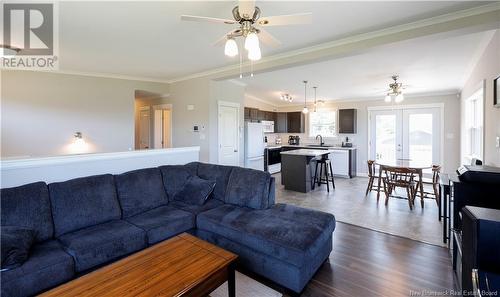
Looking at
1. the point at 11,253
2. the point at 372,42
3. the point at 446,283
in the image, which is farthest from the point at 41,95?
the point at 446,283

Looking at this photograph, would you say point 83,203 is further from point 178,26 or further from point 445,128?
point 445,128

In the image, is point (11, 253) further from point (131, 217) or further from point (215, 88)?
point (215, 88)

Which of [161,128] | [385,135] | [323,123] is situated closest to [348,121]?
[323,123]

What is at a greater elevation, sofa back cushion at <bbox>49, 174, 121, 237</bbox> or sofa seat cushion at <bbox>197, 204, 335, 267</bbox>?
sofa back cushion at <bbox>49, 174, 121, 237</bbox>

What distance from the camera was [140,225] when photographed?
8.08ft

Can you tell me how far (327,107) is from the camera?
816 cm

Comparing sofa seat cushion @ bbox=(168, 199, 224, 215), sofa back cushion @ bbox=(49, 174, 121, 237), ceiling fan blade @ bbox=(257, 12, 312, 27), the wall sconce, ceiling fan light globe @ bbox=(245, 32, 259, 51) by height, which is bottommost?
sofa seat cushion @ bbox=(168, 199, 224, 215)

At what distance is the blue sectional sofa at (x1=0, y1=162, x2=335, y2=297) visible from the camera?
195 cm

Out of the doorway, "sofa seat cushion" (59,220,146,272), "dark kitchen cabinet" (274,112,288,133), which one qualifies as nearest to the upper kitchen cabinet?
"dark kitchen cabinet" (274,112,288,133)

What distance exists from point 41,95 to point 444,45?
22.2ft

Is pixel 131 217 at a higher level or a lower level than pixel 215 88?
lower

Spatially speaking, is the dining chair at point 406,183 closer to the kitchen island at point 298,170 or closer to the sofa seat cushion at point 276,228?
the kitchen island at point 298,170

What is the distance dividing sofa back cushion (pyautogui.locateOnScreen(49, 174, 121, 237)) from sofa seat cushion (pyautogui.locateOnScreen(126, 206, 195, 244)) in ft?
0.88

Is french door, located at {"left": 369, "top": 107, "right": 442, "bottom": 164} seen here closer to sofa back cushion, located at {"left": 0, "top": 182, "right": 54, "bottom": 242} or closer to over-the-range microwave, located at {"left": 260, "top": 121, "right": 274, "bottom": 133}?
over-the-range microwave, located at {"left": 260, "top": 121, "right": 274, "bottom": 133}
